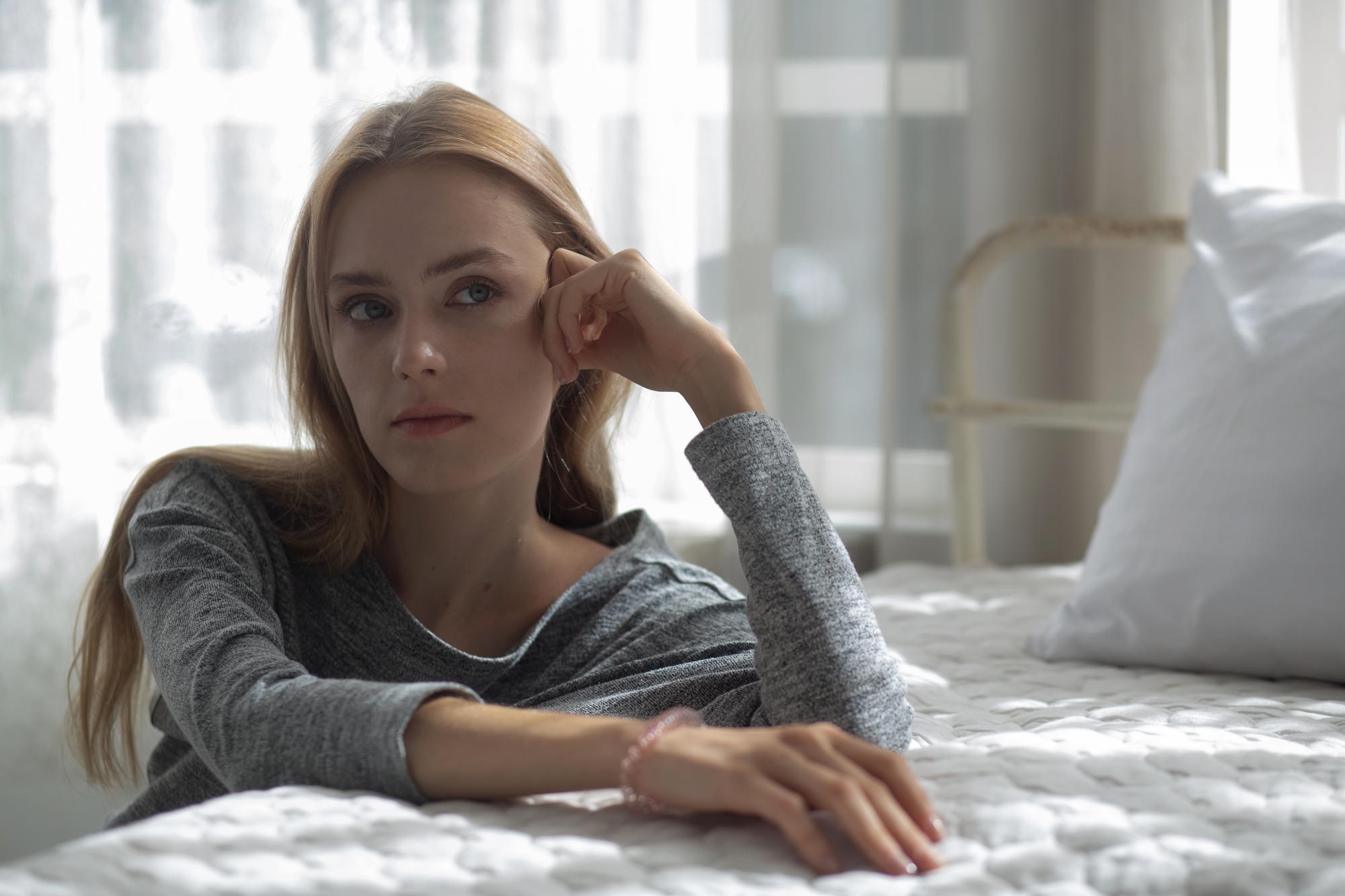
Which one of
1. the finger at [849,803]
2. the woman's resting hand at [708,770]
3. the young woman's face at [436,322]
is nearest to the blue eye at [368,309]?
the young woman's face at [436,322]

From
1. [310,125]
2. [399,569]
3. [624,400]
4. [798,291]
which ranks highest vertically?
[310,125]

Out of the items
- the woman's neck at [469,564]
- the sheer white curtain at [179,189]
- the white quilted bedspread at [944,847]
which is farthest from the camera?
the sheer white curtain at [179,189]

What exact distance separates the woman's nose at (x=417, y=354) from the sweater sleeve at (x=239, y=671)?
20 centimetres

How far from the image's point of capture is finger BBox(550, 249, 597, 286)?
94 cm

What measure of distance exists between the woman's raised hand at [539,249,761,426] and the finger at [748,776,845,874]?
1.29ft

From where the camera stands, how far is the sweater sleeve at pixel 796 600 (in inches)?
29.8

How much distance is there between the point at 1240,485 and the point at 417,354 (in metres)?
0.74

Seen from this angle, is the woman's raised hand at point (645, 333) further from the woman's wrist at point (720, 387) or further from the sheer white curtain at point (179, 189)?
the sheer white curtain at point (179, 189)

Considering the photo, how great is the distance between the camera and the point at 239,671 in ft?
2.27

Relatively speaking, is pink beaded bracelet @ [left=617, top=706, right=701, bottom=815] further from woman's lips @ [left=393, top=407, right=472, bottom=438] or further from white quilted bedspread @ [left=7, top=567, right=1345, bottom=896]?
woman's lips @ [left=393, top=407, right=472, bottom=438]

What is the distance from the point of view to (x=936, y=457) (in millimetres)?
1708

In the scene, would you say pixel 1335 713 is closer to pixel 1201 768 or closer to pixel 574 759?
pixel 1201 768

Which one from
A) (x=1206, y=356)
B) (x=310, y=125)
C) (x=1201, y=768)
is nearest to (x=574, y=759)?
(x=1201, y=768)

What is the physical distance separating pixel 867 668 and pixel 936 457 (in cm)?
99
